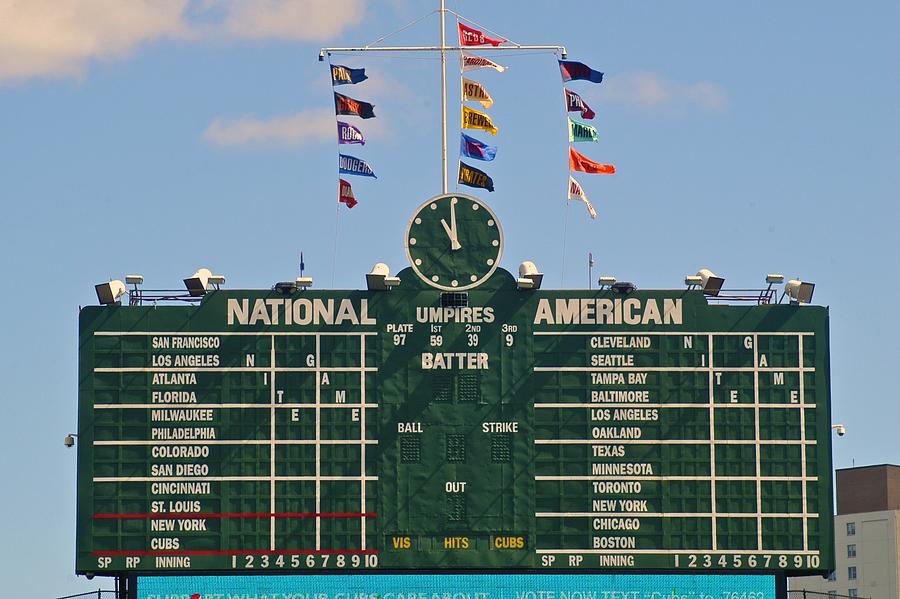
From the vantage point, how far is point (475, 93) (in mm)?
49875

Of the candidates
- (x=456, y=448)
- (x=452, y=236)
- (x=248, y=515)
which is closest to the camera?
(x=248, y=515)

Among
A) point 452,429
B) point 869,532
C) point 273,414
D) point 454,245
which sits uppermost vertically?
point 454,245

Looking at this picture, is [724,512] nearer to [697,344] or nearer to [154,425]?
[697,344]

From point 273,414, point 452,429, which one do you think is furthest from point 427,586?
point 273,414

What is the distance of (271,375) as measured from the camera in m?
46.2

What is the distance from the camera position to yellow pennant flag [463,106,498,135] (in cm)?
4981

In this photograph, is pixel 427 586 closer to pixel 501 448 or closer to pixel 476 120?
pixel 501 448

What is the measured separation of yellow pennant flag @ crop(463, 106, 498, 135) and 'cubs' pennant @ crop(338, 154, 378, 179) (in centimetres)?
323

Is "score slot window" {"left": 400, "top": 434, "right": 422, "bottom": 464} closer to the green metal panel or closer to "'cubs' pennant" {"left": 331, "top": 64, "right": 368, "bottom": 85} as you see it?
the green metal panel

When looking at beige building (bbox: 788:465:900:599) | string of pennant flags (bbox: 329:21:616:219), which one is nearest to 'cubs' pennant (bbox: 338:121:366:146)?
string of pennant flags (bbox: 329:21:616:219)

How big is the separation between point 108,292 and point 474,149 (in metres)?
11.4

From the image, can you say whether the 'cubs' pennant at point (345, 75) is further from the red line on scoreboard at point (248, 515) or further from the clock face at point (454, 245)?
the red line on scoreboard at point (248, 515)

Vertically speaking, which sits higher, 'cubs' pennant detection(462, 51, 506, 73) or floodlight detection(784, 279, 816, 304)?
'cubs' pennant detection(462, 51, 506, 73)

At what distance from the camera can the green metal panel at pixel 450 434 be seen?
1790 inches
